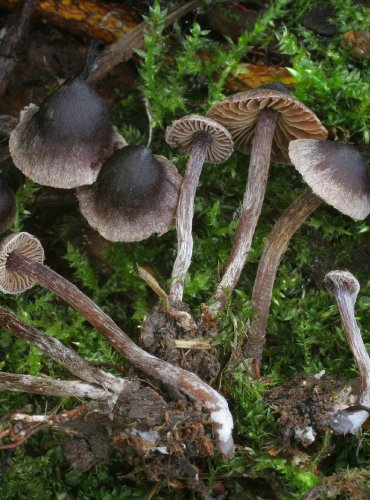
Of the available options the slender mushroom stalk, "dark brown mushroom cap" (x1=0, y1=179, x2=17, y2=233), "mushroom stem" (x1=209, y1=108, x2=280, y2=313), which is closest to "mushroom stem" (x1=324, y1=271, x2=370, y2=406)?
"mushroom stem" (x1=209, y1=108, x2=280, y2=313)

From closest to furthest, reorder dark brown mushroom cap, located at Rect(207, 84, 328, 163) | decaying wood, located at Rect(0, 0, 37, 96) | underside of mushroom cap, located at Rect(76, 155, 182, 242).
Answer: dark brown mushroom cap, located at Rect(207, 84, 328, 163), underside of mushroom cap, located at Rect(76, 155, 182, 242), decaying wood, located at Rect(0, 0, 37, 96)

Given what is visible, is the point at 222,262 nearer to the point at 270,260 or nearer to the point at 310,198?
the point at 270,260

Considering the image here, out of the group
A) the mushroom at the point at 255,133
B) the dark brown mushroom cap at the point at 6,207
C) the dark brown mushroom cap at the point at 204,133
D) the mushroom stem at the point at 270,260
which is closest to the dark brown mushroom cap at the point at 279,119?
the mushroom at the point at 255,133

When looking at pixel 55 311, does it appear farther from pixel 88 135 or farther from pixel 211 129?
pixel 211 129

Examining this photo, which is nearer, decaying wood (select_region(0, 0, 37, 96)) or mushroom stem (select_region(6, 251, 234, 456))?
mushroom stem (select_region(6, 251, 234, 456))

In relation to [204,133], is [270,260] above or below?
below

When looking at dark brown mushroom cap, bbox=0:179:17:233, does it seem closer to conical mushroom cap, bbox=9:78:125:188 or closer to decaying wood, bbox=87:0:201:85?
conical mushroom cap, bbox=9:78:125:188

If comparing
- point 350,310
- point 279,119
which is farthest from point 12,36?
point 350,310

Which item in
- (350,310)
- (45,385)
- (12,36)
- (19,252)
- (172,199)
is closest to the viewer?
(45,385)
